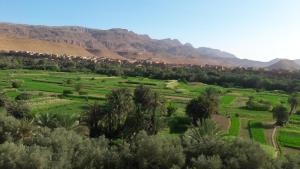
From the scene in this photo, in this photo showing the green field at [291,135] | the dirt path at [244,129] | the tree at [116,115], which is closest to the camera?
the tree at [116,115]

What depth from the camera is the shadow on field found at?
43.8m

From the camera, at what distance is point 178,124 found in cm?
4678

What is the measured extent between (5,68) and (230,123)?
78.1 meters

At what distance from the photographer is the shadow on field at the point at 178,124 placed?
43800mm

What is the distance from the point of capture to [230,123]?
49500mm

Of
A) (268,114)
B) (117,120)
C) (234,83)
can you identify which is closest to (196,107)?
(117,120)

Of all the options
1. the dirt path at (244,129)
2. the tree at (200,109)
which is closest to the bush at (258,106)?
the dirt path at (244,129)

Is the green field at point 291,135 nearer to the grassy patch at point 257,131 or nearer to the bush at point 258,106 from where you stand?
the grassy patch at point 257,131

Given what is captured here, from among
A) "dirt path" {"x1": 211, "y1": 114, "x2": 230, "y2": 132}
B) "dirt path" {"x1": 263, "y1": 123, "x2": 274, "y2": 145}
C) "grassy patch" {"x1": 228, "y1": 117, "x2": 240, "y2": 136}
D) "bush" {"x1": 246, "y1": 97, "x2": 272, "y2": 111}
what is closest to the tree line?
"bush" {"x1": 246, "y1": 97, "x2": 272, "y2": 111}

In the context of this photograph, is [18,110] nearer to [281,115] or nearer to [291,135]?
[291,135]

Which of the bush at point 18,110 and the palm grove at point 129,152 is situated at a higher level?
the palm grove at point 129,152

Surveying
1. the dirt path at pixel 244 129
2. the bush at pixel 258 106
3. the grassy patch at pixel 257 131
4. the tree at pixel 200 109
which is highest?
the tree at pixel 200 109

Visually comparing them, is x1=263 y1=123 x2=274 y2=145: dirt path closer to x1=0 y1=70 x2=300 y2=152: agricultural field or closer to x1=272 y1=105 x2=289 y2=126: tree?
x1=0 y1=70 x2=300 y2=152: agricultural field

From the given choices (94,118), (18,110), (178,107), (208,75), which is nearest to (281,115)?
(178,107)
